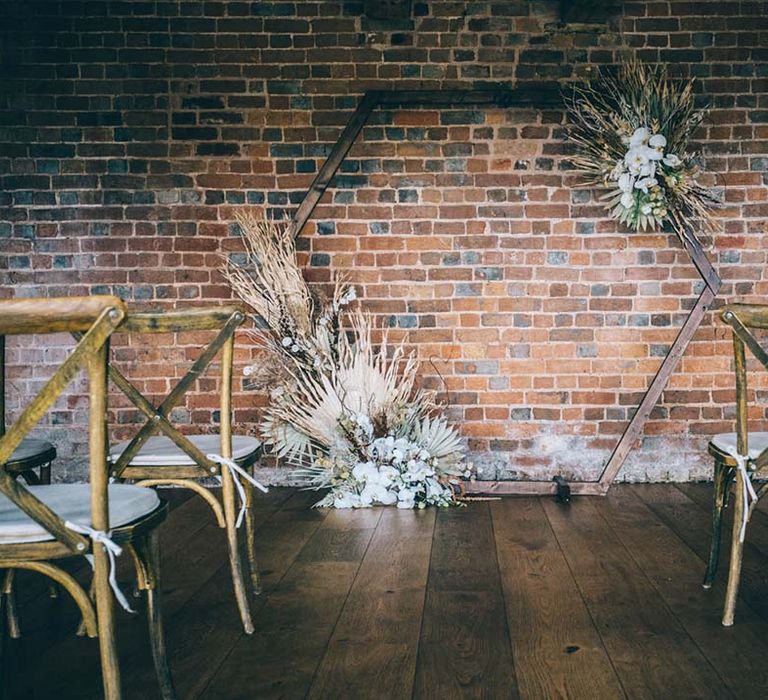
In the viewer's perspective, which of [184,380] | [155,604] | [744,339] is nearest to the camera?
[155,604]

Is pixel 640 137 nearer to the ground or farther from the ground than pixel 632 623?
farther from the ground

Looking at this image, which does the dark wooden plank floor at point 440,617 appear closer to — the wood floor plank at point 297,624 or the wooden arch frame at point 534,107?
the wood floor plank at point 297,624

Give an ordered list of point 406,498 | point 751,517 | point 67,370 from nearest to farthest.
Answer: point 67,370
point 751,517
point 406,498

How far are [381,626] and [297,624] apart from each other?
256 millimetres

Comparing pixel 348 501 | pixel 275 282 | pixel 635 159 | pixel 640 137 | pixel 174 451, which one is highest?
pixel 640 137

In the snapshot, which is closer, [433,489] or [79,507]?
[79,507]

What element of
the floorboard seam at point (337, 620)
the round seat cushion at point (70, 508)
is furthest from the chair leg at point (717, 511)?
the round seat cushion at point (70, 508)

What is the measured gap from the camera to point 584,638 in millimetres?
2166

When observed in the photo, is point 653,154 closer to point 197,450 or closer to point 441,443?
point 441,443

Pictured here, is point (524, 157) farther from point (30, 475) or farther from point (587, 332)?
point (30, 475)

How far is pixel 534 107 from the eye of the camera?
3963 millimetres

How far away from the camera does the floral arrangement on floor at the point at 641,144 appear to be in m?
3.76

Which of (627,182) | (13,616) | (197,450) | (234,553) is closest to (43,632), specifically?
(13,616)

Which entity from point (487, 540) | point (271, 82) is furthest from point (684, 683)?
point (271, 82)
